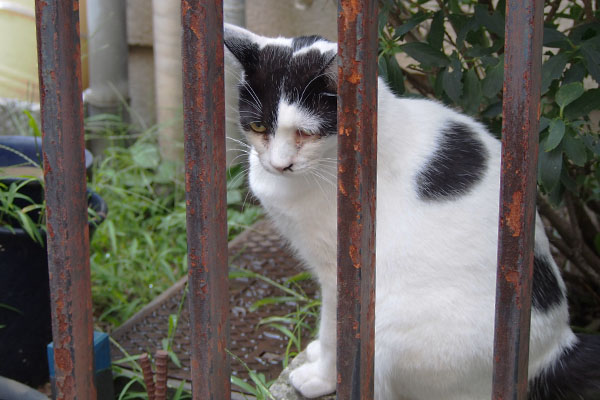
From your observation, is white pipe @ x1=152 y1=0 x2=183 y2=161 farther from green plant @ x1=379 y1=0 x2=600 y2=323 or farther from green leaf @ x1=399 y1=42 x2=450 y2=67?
green leaf @ x1=399 y1=42 x2=450 y2=67

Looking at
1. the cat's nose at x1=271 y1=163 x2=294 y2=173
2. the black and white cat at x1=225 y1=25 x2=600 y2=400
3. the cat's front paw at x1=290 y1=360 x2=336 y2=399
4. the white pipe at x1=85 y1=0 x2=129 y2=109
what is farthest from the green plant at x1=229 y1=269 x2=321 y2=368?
the white pipe at x1=85 y1=0 x2=129 y2=109

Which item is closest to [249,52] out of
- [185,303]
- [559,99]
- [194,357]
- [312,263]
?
[312,263]

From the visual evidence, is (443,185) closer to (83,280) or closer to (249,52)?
(249,52)

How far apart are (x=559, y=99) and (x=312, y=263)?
0.67m

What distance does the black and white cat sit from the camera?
1.39 m

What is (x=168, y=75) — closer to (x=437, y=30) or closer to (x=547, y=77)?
(x=437, y=30)

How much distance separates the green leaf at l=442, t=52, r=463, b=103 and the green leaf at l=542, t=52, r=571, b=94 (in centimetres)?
21

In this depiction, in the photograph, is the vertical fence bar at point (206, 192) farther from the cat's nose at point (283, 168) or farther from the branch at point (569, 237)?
the branch at point (569, 237)

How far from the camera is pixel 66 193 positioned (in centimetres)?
97

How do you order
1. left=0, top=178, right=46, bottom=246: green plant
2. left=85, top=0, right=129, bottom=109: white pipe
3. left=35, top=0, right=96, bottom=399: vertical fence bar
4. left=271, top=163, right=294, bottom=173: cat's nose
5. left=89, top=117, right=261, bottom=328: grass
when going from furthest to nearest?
left=85, top=0, right=129, bottom=109: white pipe < left=89, top=117, right=261, bottom=328: grass < left=0, top=178, right=46, bottom=246: green plant < left=271, top=163, right=294, bottom=173: cat's nose < left=35, top=0, right=96, bottom=399: vertical fence bar

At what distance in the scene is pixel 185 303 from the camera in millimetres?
2291

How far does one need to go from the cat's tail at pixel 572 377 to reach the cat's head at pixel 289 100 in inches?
26.9

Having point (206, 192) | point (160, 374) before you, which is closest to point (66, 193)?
point (206, 192)

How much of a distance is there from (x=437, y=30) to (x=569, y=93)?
0.38 metres
